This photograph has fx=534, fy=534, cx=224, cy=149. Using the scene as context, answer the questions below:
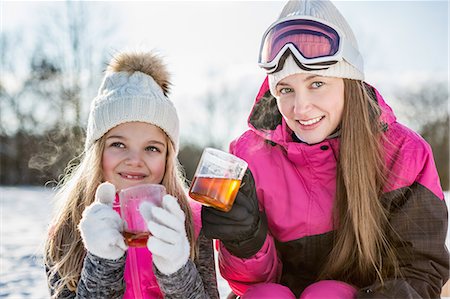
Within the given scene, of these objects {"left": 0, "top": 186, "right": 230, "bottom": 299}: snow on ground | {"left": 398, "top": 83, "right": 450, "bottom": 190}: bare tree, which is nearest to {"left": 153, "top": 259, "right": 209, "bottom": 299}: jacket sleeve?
{"left": 0, "top": 186, "right": 230, "bottom": 299}: snow on ground

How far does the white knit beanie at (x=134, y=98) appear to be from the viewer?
2.97 m

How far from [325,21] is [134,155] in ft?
4.04

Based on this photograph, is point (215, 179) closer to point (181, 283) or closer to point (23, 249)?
point (181, 283)

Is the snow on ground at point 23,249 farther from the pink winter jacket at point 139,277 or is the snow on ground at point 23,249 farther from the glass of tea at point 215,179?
the glass of tea at point 215,179

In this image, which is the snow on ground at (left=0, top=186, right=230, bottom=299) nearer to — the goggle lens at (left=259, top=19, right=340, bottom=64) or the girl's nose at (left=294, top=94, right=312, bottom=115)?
the girl's nose at (left=294, top=94, right=312, bottom=115)

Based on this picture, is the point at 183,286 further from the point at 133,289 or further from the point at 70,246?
the point at 70,246

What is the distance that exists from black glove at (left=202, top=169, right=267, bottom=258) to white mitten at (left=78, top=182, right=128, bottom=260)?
1.40ft

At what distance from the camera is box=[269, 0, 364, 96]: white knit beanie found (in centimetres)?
274

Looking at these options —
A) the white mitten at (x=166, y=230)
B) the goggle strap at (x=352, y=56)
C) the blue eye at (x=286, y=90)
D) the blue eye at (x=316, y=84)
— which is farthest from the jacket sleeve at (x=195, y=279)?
the goggle strap at (x=352, y=56)

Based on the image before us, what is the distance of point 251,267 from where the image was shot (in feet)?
9.06

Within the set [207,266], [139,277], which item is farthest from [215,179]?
[139,277]

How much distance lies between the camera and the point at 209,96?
2817cm

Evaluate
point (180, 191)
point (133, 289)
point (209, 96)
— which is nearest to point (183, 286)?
point (133, 289)

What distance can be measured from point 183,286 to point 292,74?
1.20 metres
